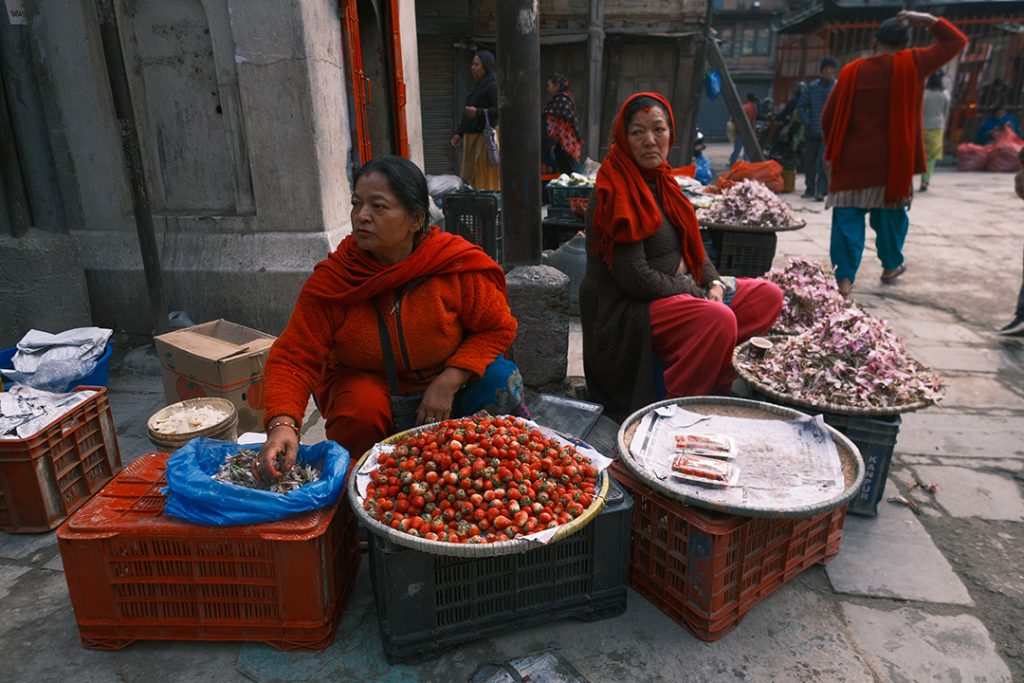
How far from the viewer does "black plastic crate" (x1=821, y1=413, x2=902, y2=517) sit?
2.80 meters

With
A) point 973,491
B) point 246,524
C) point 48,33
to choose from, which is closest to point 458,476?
point 246,524

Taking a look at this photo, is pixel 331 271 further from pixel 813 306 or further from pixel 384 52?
pixel 384 52

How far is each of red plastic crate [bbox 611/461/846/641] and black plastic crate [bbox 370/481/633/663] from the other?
0.13 m

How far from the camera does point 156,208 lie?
4.54 metres

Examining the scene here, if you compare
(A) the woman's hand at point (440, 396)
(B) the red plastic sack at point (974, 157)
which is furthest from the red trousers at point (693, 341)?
(B) the red plastic sack at point (974, 157)

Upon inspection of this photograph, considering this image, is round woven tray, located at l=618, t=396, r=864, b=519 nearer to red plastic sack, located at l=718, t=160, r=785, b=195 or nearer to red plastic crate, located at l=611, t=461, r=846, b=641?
red plastic crate, located at l=611, t=461, r=846, b=641

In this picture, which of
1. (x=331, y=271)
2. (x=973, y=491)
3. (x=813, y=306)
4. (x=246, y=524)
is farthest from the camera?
(x=813, y=306)

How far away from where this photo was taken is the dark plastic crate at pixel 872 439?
2.80 meters

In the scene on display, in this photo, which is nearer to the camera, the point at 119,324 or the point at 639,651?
the point at 639,651

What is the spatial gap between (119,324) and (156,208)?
2.69 feet

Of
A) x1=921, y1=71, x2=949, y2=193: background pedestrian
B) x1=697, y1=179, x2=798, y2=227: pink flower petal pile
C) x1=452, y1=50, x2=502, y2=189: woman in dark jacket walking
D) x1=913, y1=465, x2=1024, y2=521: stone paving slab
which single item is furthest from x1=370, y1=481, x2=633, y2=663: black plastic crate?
x1=921, y1=71, x2=949, y2=193: background pedestrian

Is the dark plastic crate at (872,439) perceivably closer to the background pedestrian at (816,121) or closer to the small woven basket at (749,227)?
the small woven basket at (749,227)

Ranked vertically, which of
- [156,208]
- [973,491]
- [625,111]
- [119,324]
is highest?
[625,111]

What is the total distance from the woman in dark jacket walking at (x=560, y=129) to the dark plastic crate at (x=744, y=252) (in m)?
3.27
